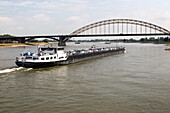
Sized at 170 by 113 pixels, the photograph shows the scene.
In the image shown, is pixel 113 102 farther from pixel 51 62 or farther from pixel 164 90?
pixel 51 62

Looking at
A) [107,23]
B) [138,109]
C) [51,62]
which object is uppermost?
[107,23]

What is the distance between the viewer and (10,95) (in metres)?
17.5

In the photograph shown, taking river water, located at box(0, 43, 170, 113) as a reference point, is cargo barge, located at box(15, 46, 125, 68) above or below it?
above

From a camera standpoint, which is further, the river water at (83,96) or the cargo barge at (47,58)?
the cargo barge at (47,58)

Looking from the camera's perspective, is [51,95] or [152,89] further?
[152,89]

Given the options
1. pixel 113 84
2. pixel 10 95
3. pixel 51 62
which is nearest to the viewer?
pixel 10 95

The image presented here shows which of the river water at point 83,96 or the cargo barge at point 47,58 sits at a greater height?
the cargo barge at point 47,58

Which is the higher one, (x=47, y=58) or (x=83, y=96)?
(x=47, y=58)

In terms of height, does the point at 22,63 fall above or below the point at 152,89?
above

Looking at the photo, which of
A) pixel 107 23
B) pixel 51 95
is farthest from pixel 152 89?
pixel 107 23

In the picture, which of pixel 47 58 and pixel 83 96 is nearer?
pixel 83 96

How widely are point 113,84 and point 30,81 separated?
10579mm

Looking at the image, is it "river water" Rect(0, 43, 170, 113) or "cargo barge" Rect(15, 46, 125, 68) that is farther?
"cargo barge" Rect(15, 46, 125, 68)

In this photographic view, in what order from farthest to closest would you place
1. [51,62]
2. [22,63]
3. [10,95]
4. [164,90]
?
[51,62], [22,63], [164,90], [10,95]
